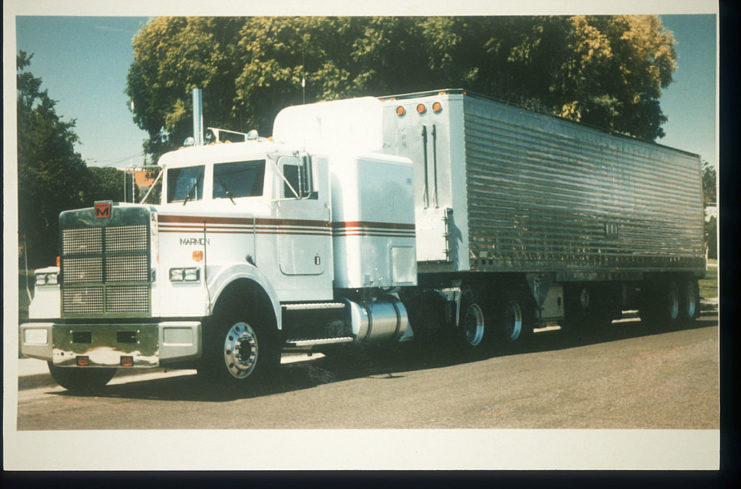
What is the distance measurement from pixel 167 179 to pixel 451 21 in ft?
13.1

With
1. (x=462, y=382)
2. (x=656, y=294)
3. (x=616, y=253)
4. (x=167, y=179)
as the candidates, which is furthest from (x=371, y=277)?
(x=656, y=294)

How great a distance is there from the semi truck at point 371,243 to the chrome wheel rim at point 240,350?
2cm

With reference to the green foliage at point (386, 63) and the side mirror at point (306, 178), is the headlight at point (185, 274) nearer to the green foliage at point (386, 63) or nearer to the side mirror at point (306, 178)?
the side mirror at point (306, 178)

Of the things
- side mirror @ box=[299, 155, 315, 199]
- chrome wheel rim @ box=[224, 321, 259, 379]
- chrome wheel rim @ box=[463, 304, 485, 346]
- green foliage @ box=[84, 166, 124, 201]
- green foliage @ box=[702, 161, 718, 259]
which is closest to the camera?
chrome wheel rim @ box=[224, 321, 259, 379]

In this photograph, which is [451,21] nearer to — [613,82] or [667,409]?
[613,82]

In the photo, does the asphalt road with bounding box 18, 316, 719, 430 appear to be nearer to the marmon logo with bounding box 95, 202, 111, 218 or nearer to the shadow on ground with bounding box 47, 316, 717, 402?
the shadow on ground with bounding box 47, 316, 717, 402

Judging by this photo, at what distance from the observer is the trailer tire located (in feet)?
31.2

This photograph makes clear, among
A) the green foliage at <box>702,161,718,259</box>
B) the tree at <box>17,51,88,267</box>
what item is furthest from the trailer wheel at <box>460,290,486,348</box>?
the tree at <box>17,51,88,267</box>

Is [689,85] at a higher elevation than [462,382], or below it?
higher

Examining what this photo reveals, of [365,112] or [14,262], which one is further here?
[365,112]

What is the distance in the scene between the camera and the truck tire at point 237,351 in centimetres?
950

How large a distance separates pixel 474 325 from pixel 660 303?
14.6 feet

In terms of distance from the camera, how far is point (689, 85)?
35.0 ft

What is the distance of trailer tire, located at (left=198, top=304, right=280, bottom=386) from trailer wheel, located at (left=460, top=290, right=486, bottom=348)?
3.87 m
